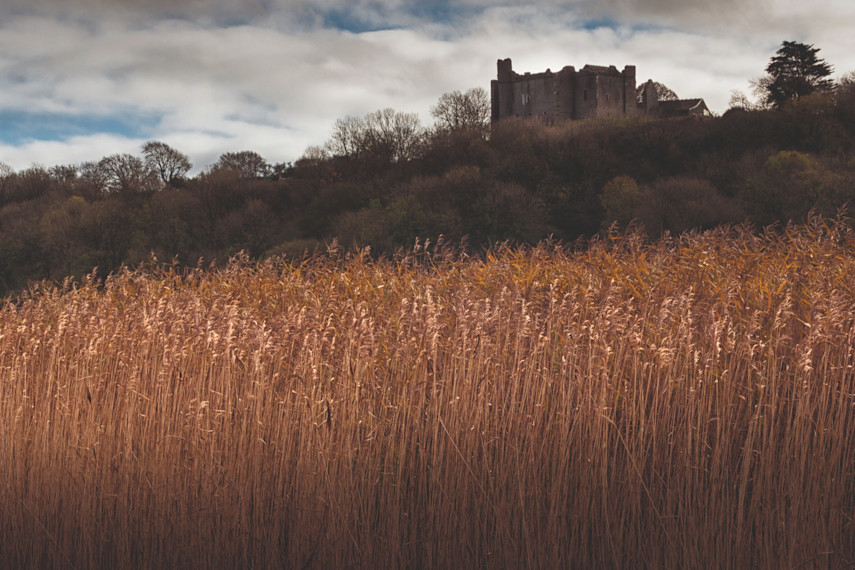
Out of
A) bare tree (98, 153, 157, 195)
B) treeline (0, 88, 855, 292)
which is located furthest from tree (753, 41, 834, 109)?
bare tree (98, 153, 157, 195)

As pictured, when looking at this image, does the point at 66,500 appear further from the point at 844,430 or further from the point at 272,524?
the point at 844,430

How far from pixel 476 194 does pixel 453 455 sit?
18.4 metres

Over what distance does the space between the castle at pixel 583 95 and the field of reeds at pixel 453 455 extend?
5175 centimetres

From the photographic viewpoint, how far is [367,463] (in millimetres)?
3740

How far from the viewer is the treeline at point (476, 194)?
1784 cm

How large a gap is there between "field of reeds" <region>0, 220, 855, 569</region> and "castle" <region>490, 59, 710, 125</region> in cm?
5175

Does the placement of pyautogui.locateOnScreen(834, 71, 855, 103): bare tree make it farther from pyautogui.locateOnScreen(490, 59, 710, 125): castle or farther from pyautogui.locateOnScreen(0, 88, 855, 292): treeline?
pyautogui.locateOnScreen(490, 59, 710, 125): castle

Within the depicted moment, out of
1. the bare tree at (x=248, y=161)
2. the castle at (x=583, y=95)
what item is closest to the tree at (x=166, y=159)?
the bare tree at (x=248, y=161)

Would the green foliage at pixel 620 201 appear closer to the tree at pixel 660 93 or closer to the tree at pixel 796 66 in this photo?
the tree at pixel 796 66

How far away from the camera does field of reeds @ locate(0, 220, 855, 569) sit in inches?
133

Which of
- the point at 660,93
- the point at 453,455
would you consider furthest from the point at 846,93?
the point at 660,93

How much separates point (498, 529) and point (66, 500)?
7.98 feet

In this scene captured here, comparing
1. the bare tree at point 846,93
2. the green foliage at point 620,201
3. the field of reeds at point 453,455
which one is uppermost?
the bare tree at point 846,93

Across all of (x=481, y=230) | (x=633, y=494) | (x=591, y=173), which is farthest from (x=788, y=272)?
(x=591, y=173)
